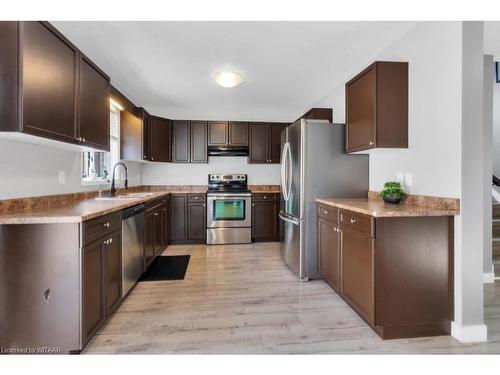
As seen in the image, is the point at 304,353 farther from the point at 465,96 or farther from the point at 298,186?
the point at 465,96

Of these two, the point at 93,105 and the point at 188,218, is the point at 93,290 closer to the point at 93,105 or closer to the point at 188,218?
the point at 93,105

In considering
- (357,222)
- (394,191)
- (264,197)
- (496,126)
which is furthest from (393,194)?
(496,126)

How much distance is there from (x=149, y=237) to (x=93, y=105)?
1.71 m

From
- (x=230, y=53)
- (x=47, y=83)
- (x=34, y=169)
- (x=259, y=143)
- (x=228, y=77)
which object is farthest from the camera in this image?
(x=259, y=143)

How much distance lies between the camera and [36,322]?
64.0 inches

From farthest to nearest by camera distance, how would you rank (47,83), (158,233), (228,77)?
(158,233)
(228,77)
(47,83)

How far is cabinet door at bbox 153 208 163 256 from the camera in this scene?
363cm

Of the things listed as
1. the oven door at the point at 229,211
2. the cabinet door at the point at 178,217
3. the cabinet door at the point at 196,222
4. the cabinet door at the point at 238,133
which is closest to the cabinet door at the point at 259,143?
the cabinet door at the point at 238,133

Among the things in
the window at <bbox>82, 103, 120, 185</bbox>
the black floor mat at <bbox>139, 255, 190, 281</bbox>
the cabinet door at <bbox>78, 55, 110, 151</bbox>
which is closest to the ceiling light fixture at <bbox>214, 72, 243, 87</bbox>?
the cabinet door at <bbox>78, 55, 110, 151</bbox>

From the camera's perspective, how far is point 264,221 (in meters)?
4.69

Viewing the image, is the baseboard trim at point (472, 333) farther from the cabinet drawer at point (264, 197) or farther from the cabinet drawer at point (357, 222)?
the cabinet drawer at point (264, 197)

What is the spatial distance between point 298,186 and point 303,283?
42.7 inches
